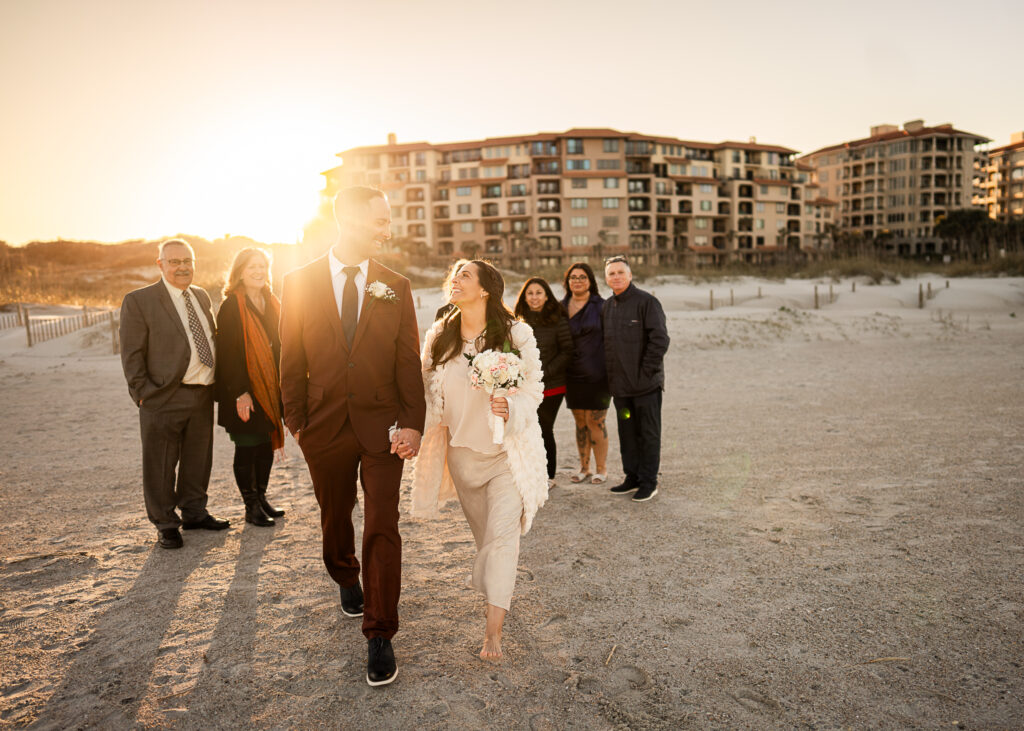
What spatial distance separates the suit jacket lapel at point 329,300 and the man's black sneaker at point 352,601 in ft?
5.51

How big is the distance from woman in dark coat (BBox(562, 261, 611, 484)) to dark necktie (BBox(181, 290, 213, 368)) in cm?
344

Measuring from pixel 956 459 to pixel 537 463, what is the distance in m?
6.21

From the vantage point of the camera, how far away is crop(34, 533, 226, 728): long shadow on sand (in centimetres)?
328

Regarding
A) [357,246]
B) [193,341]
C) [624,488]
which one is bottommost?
[624,488]

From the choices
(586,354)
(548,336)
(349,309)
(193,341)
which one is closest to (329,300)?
(349,309)

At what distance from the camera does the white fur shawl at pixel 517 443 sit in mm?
3914

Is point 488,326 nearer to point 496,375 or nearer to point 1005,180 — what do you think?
point 496,375

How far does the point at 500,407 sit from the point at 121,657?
258 centimetres

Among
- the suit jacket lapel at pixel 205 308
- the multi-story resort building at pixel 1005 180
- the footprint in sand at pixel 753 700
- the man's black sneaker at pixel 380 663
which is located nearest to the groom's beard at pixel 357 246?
the man's black sneaker at pixel 380 663

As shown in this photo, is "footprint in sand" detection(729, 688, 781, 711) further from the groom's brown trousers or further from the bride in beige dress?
the groom's brown trousers

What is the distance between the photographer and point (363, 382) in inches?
138

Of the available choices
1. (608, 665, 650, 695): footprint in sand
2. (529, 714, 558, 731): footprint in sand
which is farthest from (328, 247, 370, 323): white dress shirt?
(608, 665, 650, 695): footprint in sand

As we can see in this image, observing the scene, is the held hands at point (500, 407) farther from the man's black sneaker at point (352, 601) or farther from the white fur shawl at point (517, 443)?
the man's black sneaker at point (352, 601)

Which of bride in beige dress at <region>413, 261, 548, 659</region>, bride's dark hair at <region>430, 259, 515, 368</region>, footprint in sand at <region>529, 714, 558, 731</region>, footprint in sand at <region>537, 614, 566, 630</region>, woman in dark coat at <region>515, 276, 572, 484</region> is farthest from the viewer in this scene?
woman in dark coat at <region>515, 276, 572, 484</region>
